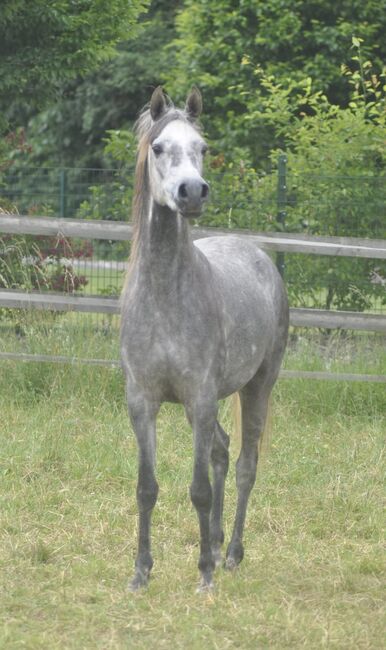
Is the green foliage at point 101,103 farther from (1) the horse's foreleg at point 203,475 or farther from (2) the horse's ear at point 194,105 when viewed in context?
(1) the horse's foreleg at point 203,475

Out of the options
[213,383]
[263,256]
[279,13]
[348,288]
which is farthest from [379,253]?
[279,13]

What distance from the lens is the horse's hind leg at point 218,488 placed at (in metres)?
5.56

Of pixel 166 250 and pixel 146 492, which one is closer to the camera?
pixel 166 250

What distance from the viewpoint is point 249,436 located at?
5805 mm

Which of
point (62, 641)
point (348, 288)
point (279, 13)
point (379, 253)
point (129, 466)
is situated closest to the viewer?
point (62, 641)

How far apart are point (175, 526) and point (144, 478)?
0.96 m

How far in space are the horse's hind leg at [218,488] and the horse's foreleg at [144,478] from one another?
1.64ft

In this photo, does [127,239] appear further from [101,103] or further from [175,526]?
[101,103]

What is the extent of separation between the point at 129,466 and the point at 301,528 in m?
1.25

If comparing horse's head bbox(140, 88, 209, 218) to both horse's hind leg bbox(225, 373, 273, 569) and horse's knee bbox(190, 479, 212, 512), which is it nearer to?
horse's knee bbox(190, 479, 212, 512)

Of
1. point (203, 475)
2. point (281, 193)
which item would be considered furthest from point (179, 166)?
point (281, 193)

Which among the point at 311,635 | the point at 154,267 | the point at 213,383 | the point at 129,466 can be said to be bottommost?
the point at 129,466

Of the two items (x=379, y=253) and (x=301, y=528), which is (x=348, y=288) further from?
(x=301, y=528)

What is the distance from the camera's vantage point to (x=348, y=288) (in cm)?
971
